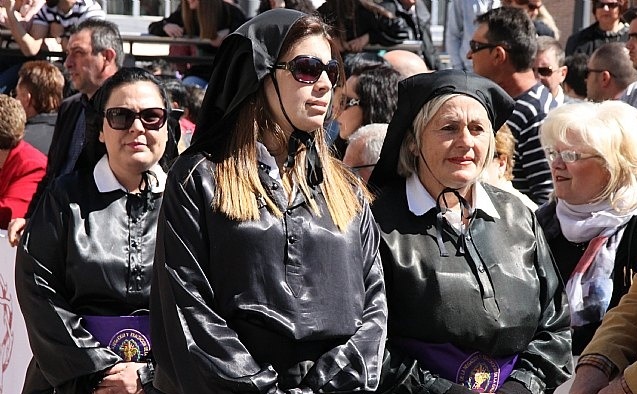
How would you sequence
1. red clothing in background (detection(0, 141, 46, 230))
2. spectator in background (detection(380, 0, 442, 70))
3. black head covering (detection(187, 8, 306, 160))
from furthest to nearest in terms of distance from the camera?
spectator in background (detection(380, 0, 442, 70)) → red clothing in background (detection(0, 141, 46, 230)) → black head covering (detection(187, 8, 306, 160))

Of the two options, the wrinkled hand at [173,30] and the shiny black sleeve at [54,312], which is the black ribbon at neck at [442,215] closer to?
Result: the shiny black sleeve at [54,312]

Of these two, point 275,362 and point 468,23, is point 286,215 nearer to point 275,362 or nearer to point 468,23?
point 275,362

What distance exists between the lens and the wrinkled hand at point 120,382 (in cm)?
454

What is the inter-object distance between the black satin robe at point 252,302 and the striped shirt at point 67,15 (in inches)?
300

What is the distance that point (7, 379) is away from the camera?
6.71 m

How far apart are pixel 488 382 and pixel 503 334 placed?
0.19m

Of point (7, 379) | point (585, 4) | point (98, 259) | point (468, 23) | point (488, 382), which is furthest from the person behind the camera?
point (585, 4)

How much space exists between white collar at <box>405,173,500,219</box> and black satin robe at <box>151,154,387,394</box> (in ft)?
1.85

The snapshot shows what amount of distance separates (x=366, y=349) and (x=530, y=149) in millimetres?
3443

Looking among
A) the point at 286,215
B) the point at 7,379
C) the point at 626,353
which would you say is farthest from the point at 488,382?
the point at 7,379

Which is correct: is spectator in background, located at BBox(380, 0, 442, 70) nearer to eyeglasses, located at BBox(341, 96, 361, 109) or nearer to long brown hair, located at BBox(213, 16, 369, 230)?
eyeglasses, located at BBox(341, 96, 361, 109)

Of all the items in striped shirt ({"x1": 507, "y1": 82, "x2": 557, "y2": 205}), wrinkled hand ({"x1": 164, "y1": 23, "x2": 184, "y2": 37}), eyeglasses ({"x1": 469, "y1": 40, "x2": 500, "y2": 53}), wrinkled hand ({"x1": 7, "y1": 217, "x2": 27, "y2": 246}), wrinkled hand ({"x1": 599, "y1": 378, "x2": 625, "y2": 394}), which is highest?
eyeglasses ({"x1": 469, "y1": 40, "x2": 500, "y2": 53})

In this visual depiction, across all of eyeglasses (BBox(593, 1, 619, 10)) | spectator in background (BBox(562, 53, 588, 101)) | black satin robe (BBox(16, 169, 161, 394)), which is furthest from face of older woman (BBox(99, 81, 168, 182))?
eyeglasses (BBox(593, 1, 619, 10))

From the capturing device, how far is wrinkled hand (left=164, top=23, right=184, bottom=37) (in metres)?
11.6
